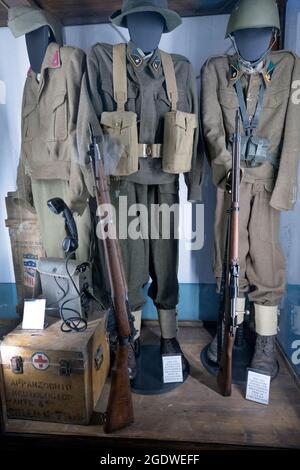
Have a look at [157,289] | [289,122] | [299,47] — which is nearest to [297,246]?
[289,122]

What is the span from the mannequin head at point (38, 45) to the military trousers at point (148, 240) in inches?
23.6

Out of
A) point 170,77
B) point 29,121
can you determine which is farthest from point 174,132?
point 29,121

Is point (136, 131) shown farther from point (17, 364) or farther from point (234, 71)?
point (17, 364)

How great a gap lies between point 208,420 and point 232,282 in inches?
25.1

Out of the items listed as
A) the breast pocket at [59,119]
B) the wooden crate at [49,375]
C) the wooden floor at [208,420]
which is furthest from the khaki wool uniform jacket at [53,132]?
the wooden floor at [208,420]

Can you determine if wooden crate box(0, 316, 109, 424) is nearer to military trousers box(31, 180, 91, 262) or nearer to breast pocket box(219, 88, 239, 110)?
military trousers box(31, 180, 91, 262)

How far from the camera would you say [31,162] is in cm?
157

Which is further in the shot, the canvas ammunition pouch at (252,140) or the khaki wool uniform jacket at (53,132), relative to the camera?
→ the canvas ammunition pouch at (252,140)

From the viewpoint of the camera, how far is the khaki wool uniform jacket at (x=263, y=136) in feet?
5.47

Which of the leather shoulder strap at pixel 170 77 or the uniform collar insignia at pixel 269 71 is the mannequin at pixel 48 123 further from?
the uniform collar insignia at pixel 269 71

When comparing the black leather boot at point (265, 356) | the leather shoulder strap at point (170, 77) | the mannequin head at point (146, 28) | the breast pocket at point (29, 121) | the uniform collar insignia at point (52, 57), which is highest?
the mannequin head at point (146, 28)

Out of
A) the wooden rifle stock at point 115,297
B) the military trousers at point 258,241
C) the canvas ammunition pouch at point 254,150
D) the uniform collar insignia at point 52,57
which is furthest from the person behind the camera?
the military trousers at point 258,241

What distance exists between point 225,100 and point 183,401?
4.88 feet

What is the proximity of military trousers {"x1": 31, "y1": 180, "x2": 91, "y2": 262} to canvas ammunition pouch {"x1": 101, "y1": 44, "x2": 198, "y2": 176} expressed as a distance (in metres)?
0.31
